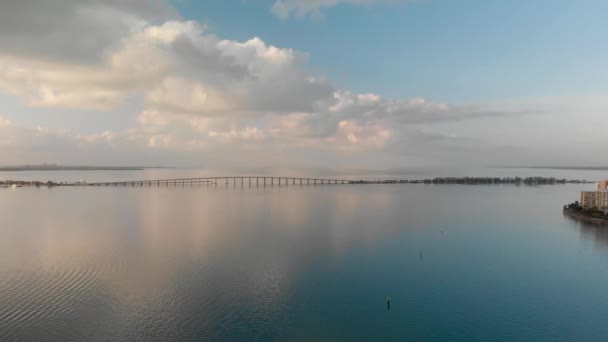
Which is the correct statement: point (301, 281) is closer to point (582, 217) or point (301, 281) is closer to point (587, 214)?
point (582, 217)

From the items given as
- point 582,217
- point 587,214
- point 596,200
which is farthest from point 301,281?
point 596,200

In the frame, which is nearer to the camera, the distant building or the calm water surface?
the calm water surface

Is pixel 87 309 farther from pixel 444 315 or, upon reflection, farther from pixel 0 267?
pixel 444 315

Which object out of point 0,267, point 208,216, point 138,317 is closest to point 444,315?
point 138,317

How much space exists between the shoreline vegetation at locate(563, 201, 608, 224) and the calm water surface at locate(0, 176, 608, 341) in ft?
9.91

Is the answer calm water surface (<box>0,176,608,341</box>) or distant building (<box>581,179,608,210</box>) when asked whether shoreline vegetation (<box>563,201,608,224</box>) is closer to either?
distant building (<box>581,179,608,210</box>)

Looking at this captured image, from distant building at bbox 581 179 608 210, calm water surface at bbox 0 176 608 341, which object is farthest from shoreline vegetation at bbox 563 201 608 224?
calm water surface at bbox 0 176 608 341

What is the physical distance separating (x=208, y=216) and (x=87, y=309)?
24.1m

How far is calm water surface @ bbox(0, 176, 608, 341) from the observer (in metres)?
12.6

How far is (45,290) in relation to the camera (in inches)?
619

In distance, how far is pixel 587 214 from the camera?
37.1 meters

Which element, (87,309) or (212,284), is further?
(212,284)

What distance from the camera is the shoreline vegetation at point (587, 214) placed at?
115ft

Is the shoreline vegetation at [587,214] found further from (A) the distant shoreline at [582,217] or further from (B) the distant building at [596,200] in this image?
(B) the distant building at [596,200]
